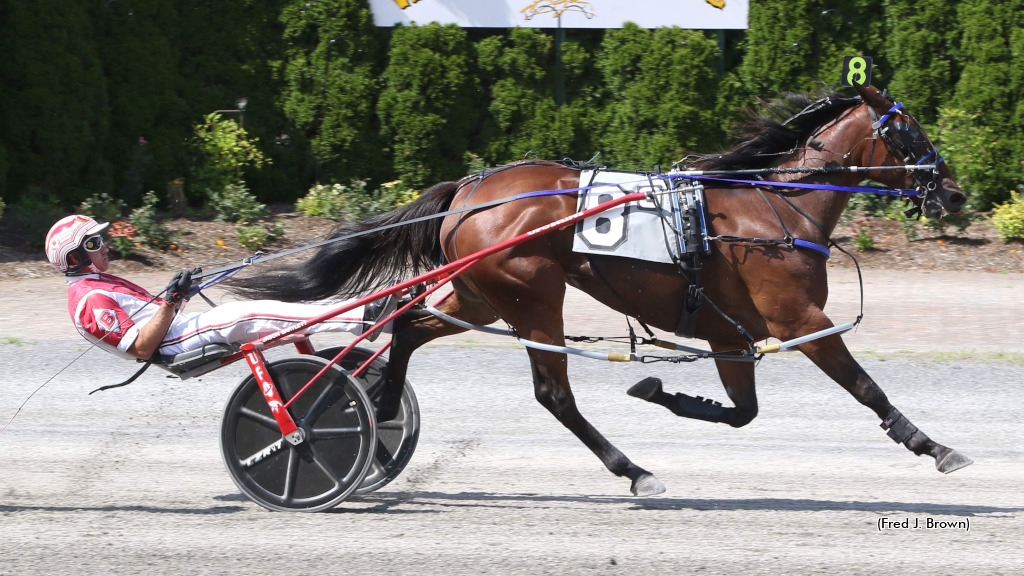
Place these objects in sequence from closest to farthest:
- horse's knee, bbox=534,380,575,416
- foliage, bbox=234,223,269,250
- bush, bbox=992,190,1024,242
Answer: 1. horse's knee, bbox=534,380,575,416
2. foliage, bbox=234,223,269,250
3. bush, bbox=992,190,1024,242

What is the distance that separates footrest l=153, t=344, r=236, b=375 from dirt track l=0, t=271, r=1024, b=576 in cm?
61

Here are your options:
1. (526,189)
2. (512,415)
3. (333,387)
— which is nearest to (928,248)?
(512,415)

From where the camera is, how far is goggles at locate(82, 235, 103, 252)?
4.30 metres

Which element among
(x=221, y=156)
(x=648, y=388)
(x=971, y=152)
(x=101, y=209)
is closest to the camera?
(x=648, y=388)

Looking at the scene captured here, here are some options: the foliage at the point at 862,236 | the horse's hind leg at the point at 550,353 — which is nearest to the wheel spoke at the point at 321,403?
the horse's hind leg at the point at 550,353

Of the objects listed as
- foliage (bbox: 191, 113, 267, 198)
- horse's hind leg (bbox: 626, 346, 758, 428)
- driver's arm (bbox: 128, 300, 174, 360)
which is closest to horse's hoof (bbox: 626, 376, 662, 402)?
horse's hind leg (bbox: 626, 346, 758, 428)

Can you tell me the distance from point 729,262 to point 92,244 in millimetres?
2657

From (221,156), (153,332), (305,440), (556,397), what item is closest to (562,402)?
(556,397)

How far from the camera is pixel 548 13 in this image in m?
11.5

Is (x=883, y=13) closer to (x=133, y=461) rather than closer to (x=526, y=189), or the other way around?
(x=526, y=189)

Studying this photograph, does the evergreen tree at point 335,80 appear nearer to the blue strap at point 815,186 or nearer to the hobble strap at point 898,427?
the blue strap at point 815,186

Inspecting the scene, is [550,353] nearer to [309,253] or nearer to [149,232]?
[309,253]

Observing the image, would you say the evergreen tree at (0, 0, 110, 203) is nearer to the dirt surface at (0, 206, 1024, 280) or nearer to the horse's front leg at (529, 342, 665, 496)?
the dirt surface at (0, 206, 1024, 280)

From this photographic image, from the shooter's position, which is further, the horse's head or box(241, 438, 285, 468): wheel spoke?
the horse's head
